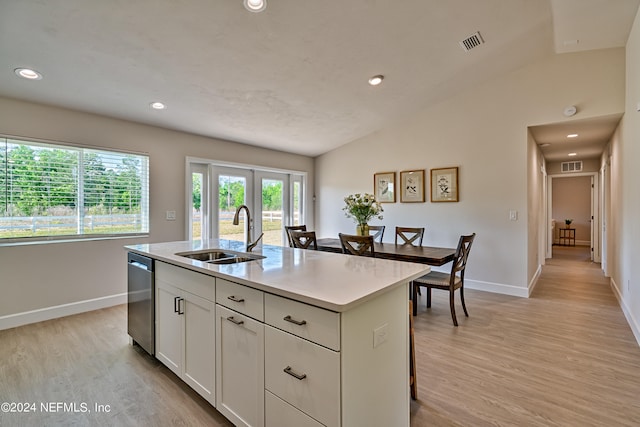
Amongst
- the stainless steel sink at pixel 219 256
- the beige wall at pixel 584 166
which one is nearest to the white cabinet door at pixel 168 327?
the stainless steel sink at pixel 219 256

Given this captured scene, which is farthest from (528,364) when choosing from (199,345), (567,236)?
(567,236)

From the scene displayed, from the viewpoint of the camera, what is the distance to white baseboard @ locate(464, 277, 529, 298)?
13.4ft

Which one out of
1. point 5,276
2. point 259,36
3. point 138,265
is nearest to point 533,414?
point 138,265

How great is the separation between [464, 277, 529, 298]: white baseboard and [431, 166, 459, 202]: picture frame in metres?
1.26

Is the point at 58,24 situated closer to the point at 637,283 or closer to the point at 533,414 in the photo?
the point at 533,414

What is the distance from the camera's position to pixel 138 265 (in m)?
2.54

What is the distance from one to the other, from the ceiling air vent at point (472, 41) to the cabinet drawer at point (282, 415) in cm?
355


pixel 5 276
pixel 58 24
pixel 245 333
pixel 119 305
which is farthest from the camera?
pixel 119 305

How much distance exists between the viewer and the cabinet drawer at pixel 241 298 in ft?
4.82

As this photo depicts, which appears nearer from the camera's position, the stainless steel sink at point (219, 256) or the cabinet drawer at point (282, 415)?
the cabinet drawer at point (282, 415)

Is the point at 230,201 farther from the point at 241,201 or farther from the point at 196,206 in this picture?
the point at 196,206

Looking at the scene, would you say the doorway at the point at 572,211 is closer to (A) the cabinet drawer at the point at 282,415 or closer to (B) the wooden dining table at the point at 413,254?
(B) the wooden dining table at the point at 413,254

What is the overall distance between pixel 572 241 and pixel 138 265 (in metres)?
11.5

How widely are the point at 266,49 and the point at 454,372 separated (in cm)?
311
